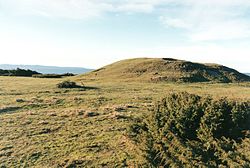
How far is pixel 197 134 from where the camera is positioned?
1986 centimetres

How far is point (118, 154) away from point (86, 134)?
15.2ft

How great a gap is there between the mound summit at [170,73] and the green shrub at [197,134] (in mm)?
40498

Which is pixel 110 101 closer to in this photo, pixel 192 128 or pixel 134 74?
pixel 192 128

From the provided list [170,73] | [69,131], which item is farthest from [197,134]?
[170,73]

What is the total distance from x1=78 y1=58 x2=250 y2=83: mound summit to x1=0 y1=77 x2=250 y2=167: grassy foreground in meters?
26.1

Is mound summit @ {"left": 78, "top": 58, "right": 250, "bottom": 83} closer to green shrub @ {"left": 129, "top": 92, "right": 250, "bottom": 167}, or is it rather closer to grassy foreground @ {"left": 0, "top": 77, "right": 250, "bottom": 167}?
grassy foreground @ {"left": 0, "top": 77, "right": 250, "bottom": 167}

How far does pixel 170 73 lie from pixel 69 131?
4401 centimetres

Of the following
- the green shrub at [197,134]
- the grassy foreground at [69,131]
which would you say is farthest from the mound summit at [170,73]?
the green shrub at [197,134]

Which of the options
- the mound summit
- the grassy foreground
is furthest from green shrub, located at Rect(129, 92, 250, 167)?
the mound summit

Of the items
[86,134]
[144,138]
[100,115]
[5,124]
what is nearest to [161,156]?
[144,138]

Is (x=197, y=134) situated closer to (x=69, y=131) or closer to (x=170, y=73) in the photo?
(x=69, y=131)

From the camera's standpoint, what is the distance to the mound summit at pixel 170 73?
64.2 m

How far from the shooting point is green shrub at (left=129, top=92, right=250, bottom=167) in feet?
58.5

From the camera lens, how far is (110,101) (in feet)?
121
